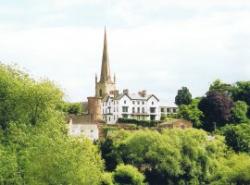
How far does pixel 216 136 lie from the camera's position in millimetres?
110188

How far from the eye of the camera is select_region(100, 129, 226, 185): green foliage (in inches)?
3597

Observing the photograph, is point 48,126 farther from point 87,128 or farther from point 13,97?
point 87,128

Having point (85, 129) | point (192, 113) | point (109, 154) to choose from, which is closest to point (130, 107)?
point (192, 113)

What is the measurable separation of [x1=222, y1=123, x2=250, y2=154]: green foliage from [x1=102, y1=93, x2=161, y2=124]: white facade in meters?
32.0

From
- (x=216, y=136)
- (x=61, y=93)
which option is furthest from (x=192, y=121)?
(x=61, y=93)

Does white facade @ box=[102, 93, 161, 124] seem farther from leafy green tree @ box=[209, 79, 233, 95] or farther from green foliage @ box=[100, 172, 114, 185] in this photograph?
green foliage @ box=[100, 172, 114, 185]

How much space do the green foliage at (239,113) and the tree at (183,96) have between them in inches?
636

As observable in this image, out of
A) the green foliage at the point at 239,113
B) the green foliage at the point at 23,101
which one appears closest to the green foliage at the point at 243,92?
the green foliage at the point at 239,113

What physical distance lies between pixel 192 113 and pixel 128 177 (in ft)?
143

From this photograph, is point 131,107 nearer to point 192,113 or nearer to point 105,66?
point 192,113

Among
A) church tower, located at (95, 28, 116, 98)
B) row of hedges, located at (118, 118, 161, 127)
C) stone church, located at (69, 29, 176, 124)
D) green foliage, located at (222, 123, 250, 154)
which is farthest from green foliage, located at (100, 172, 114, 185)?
church tower, located at (95, 28, 116, 98)

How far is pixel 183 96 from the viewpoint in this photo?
149m

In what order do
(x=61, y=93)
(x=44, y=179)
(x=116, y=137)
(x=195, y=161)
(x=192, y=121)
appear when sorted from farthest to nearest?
1. (x=192, y=121)
2. (x=116, y=137)
3. (x=195, y=161)
4. (x=61, y=93)
5. (x=44, y=179)

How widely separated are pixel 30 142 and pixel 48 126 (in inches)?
157
